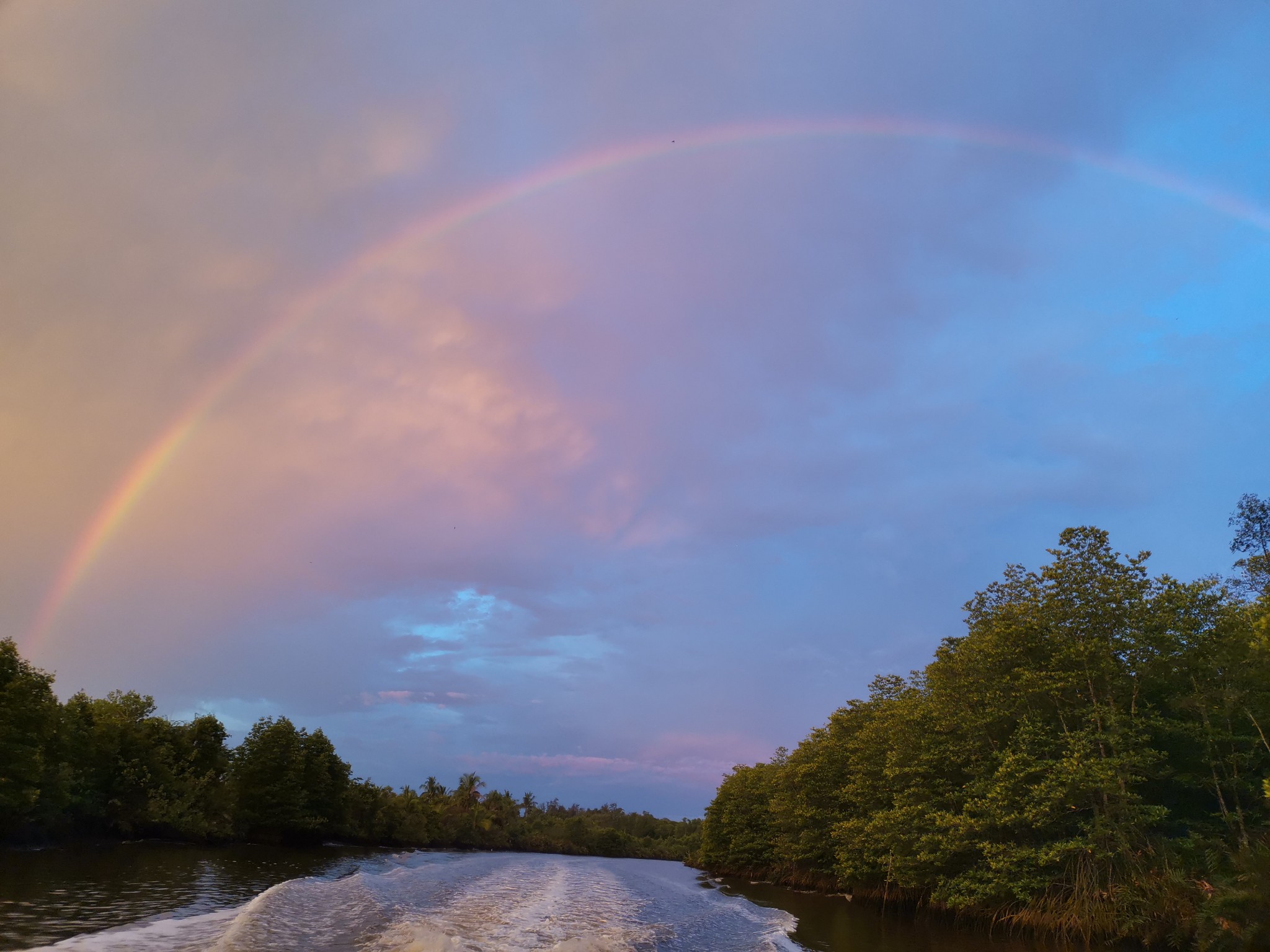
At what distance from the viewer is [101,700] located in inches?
2386

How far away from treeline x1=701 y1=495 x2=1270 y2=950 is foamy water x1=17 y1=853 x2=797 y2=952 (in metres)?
11.5

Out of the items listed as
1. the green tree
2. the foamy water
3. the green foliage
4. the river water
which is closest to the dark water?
the river water

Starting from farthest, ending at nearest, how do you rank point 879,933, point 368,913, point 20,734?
point 20,734 → point 879,933 → point 368,913

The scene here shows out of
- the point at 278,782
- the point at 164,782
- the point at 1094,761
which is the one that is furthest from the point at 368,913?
the point at 278,782

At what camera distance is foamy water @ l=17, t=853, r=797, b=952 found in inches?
805

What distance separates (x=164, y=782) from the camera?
59.6 metres

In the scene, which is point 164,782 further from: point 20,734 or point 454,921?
point 454,921

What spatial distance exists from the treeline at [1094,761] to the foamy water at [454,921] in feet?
37.8

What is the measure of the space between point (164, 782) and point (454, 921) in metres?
45.7

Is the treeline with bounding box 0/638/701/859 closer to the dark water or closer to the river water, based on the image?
the river water

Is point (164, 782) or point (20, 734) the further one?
point (164, 782)

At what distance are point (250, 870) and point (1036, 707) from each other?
4842 cm

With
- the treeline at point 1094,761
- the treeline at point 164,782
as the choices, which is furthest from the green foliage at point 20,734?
the treeline at point 1094,761

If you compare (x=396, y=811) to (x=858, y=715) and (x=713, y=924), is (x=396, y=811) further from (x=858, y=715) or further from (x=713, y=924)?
(x=713, y=924)
